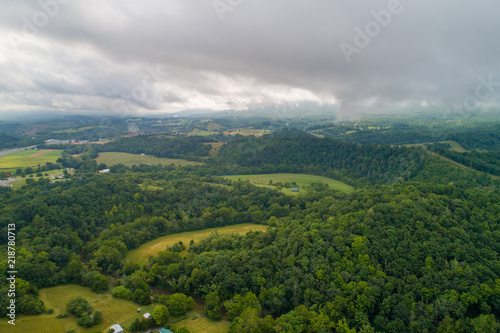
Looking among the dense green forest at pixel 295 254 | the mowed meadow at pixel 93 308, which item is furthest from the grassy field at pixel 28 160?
the mowed meadow at pixel 93 308

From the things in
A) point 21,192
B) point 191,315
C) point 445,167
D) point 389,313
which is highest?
point 445,167

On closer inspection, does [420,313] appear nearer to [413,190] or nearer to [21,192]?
[413,190]

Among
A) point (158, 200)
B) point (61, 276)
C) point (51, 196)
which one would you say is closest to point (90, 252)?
point (61, 276)

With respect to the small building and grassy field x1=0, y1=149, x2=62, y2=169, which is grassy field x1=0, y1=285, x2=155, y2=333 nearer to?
the small building

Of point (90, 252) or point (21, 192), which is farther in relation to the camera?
point (21, 192)

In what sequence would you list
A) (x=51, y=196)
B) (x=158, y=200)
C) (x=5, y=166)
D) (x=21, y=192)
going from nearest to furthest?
(x=51, y=196)
(x=21, y=192)
(x=158, y=200)
(x=5, y=166)

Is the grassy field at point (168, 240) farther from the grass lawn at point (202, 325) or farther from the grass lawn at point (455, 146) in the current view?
the grass lawn at point (455, 146)

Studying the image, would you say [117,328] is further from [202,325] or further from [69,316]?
[202,325]
